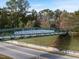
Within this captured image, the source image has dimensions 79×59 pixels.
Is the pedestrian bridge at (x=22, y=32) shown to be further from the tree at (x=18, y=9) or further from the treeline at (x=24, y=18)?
the tree at (x=18, y=9)

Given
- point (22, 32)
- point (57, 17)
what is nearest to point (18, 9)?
point (57, 17)

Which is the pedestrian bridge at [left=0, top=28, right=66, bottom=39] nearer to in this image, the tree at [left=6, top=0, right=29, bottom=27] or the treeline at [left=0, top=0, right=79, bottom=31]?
the treeline at [left=0, top=0, right=79, bottom=31]

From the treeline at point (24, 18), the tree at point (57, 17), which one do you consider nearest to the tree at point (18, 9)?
the treeline at point (24, 18)

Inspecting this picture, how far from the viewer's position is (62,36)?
83.7m

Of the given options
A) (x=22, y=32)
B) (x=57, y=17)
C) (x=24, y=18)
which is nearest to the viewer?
(x=22, y=32)

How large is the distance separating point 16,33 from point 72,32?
77.1 ft

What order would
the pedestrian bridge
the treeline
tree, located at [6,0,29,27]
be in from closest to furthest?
the pedestrian bridge, the treeline, tree, located at [6,0,29,27]

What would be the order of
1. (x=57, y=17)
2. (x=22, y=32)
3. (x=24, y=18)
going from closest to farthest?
(x=22, y=32) < (x=24, y=18) < (x=57, y=17)

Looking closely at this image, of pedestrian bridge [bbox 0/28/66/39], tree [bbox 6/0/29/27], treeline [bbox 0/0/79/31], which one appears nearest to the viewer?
pedestrian bridge [bbox 0/28/66/39]

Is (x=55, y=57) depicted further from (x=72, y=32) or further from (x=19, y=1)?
(x=19, y=1)

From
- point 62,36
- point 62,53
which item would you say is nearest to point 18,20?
point 62,36

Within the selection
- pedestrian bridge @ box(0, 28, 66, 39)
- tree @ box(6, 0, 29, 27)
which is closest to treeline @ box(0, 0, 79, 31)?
tree @ box(6, 0, 29, 27)

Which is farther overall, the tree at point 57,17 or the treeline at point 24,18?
the tree at point 57,17

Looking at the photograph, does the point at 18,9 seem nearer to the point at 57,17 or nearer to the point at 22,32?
the point at 57,17
